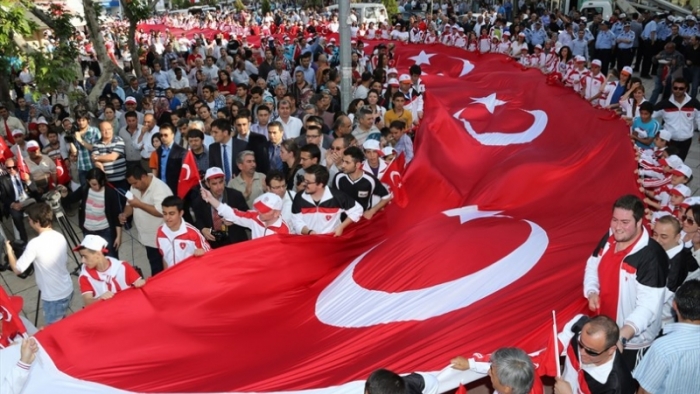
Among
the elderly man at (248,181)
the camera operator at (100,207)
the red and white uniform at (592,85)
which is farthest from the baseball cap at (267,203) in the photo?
the red and white uniform at (592,85)

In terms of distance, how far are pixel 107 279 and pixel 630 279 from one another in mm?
3733

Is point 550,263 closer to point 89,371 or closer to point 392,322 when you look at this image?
point 392,322

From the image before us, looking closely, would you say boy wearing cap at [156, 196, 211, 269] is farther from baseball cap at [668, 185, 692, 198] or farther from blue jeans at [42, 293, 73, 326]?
baseball cap at [668, 185, 692, 198]

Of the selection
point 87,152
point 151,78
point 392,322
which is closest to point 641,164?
point 392,322

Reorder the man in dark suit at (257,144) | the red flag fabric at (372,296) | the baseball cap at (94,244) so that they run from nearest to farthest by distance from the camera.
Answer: the red flag fabric at (372,296)
the baseball cap at (94,244)
the man in dark suit at (257,144)

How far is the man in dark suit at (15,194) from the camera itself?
777 cm

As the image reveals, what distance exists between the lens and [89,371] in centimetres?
413

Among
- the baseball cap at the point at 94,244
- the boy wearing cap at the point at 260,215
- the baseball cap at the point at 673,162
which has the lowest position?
the boy wearing cap at the point at 260,215

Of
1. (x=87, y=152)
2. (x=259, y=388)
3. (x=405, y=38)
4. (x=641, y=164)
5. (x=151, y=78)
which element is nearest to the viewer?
(x=259, y=388)

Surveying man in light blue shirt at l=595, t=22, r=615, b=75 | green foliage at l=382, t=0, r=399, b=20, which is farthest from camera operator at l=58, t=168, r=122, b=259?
green foliage at l=382, t=0, r=399, b=20

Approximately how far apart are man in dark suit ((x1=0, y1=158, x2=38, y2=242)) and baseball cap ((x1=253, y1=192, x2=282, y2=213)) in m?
4.14

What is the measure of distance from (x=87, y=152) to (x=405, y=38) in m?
14.0

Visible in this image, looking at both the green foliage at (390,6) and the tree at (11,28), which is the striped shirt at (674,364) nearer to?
the tree at (11,28)

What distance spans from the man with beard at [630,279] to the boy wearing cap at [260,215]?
8.51ft
